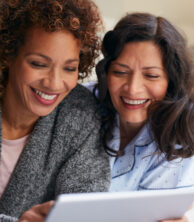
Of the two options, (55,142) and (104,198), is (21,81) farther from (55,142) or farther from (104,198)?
(104,198)

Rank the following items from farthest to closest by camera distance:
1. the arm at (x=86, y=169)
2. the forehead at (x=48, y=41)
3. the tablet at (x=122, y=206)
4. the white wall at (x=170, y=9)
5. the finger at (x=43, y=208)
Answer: the white wall at (x=170, y=9) → the arm at (x=86, y=169) → the forehead at (x=48, y=41) → the finger at (x=43, y=208) → the tablet at (x=122, y=206)

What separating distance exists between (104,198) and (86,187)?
374 millimetres

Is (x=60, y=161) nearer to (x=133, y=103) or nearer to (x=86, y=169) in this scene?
(x=86, y=169)

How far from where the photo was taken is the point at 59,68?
33.7 inches

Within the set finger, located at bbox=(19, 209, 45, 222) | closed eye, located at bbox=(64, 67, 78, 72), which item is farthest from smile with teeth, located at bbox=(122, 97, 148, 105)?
finger, located at bbox=(19, 209, 45, 222)

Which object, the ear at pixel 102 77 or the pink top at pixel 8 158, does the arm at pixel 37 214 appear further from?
the ear at pixel 102 77

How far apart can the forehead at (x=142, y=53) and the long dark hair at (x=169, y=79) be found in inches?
0.5

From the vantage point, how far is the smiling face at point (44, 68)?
84cm

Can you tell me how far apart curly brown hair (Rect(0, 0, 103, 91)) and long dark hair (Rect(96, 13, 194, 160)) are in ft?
0.29

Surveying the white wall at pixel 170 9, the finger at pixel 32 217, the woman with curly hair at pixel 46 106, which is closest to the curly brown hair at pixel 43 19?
the woman with curly hair at pixel 46 106

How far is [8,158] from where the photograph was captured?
990mm

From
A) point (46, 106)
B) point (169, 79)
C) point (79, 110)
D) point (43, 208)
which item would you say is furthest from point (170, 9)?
point (43, 208)

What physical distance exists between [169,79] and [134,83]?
0.14 m

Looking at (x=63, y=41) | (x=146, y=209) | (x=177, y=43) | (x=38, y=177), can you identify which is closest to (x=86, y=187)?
(x=38, y=177)
